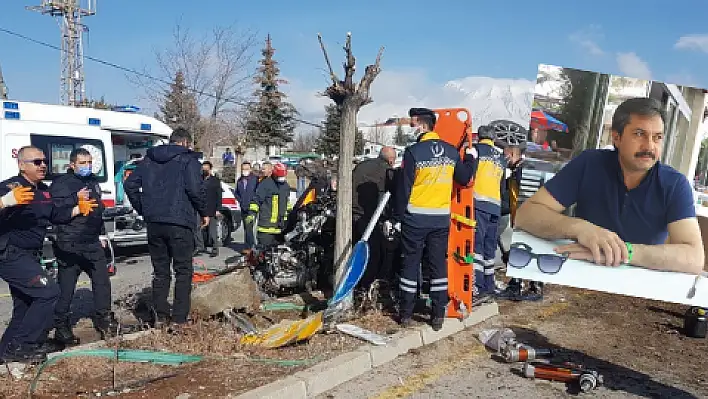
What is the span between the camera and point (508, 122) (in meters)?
7.12

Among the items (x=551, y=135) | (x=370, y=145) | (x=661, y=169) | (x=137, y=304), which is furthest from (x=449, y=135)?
(x=370, y=145)

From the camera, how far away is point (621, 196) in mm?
3934

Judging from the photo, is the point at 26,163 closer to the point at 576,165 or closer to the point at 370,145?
the point at 576,165

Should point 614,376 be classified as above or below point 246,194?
below

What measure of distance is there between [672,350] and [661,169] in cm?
276

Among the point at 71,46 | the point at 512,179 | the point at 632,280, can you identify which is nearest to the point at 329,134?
the point at 71,46

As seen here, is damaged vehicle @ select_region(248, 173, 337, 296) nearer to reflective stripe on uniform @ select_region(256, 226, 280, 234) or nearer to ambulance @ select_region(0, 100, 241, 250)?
reflective stripe on uniform @ select_region(256, 226, 280, 234)

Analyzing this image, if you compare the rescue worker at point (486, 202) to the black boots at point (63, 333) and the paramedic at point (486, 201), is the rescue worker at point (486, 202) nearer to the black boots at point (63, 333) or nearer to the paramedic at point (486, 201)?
the paramedic at point (486, 201)

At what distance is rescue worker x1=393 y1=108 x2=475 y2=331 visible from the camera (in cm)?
541

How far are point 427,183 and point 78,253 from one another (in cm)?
336

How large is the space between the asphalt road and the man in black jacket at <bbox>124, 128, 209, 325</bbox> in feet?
2.34

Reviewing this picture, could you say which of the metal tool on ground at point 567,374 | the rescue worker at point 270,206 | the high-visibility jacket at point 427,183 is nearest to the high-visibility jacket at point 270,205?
the rescue worker at point 270,206

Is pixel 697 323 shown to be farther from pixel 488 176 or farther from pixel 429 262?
pixel 429 262

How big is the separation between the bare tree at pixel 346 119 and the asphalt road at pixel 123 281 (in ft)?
7.81
